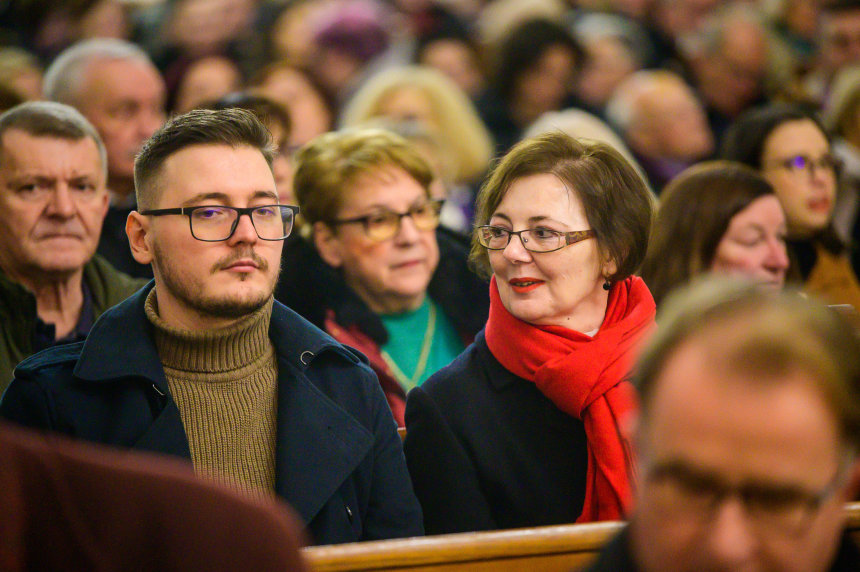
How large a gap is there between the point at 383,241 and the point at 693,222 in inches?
39.3

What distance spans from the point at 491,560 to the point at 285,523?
0.87 m

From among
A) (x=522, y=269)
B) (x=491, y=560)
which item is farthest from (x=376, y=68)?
(x=491, y=560)

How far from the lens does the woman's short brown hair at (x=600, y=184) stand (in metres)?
2.43

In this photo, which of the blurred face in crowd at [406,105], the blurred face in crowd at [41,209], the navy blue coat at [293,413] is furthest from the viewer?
the blurred face in crowd at [406,105]

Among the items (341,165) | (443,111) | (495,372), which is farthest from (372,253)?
(443,111)

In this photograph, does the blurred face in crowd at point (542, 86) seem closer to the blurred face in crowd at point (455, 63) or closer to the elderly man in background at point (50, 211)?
the blurred face in crowd at point (455, 63)

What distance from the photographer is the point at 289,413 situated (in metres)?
2.21

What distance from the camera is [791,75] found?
6289 millimetres

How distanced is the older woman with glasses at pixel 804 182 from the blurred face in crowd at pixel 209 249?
2.38 metres

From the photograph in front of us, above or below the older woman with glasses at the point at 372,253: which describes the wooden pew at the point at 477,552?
below

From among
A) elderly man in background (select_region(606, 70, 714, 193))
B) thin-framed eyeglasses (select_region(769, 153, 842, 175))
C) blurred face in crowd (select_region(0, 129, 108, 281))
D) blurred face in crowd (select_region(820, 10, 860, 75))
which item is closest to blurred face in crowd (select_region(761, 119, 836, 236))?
thin-framed eyeglasses (select_region(769, 153, 842, 175))

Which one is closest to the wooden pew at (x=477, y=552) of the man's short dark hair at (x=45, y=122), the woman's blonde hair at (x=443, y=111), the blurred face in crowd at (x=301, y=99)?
the man's short dark hair at (x=45, y=122)

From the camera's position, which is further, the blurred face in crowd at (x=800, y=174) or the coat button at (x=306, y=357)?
the blurred face in crowd at (x=800, y=174)

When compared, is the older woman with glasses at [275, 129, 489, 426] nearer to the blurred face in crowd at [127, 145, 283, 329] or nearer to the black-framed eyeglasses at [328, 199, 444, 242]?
the black-framed eyeglasses at [328, 199, 444, 242]
